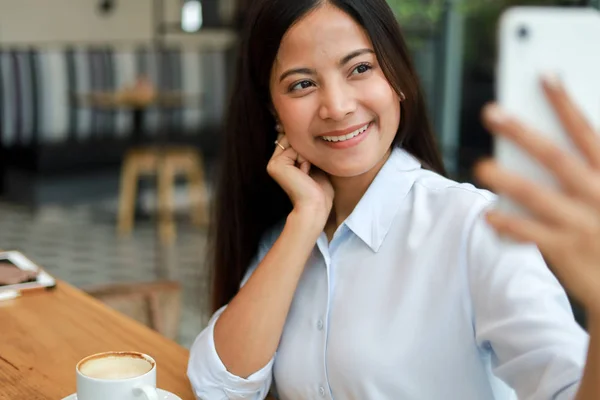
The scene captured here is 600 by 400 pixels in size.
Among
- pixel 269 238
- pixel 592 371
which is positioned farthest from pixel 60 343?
pixel 592 371

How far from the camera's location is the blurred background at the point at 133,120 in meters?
4.23

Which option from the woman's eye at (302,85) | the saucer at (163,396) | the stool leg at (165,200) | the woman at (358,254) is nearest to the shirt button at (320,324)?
the woman at (358,254)

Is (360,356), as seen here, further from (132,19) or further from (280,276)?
(132,19)

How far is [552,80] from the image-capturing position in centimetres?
58

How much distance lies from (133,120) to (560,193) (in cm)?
622

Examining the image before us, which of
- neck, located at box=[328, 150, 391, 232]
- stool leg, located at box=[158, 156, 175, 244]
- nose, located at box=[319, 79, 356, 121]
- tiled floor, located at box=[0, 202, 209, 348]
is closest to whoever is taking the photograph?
nose, located at box=[319, 79, 356, 121]

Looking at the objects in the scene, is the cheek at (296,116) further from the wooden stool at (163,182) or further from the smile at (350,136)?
the wooden stool at (163,182)

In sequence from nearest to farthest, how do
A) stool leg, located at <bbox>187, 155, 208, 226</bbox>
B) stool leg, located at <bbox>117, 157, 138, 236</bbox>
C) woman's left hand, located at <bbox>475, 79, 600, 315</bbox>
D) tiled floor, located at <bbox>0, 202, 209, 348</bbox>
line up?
woman's left hand, located at <bbox>475, 79, 600, 315</bbox> < tiled floor, located at <bbox>0, 202, 209, 348</bbox> < stool leg, located at <bbox>117, 157, 138, 236</bbox> < stool leg, located at <bbox>187, 155, 208, 226</bbox>

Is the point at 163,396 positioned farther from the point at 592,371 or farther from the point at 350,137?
the point at 592,371

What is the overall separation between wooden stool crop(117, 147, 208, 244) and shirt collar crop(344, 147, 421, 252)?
4279 millimetres

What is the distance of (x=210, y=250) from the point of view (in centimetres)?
155

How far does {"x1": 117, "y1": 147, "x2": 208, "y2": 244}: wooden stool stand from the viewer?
5.61 metres

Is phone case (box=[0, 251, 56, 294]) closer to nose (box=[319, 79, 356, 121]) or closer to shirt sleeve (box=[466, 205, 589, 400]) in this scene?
nose (box=[319, 79, 356, 121])

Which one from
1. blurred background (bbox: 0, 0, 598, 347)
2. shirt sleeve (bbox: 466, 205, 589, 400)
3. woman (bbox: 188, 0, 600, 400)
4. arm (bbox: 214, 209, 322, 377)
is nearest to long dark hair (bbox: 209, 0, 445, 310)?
woman (bbox: 188, 0, 600, 400)
